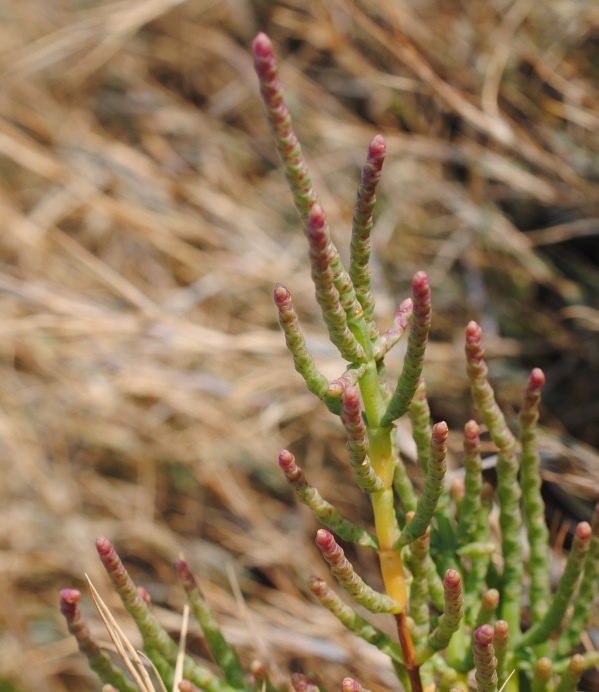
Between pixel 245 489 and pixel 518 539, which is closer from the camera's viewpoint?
pixel 518 539

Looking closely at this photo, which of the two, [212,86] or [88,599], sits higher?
[212,86]

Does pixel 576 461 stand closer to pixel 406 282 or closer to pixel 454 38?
pixel 406 282

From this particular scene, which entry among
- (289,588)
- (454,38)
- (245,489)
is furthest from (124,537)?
(454,38)

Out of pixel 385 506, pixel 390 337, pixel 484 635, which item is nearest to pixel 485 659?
pixel 484 635

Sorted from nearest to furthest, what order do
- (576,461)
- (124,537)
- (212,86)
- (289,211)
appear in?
(576,461), (124,537), (289,211), (212,86)

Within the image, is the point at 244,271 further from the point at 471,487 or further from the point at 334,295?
the point at 334,295

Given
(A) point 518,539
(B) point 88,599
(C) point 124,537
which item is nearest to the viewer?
(A) point 518,539

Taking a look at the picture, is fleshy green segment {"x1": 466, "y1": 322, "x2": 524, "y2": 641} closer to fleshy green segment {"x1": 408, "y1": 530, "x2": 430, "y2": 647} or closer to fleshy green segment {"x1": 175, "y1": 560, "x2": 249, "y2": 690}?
fleshy green segment {"x1": 408, "y1": 530, "x2": 430, "y2": 647}
